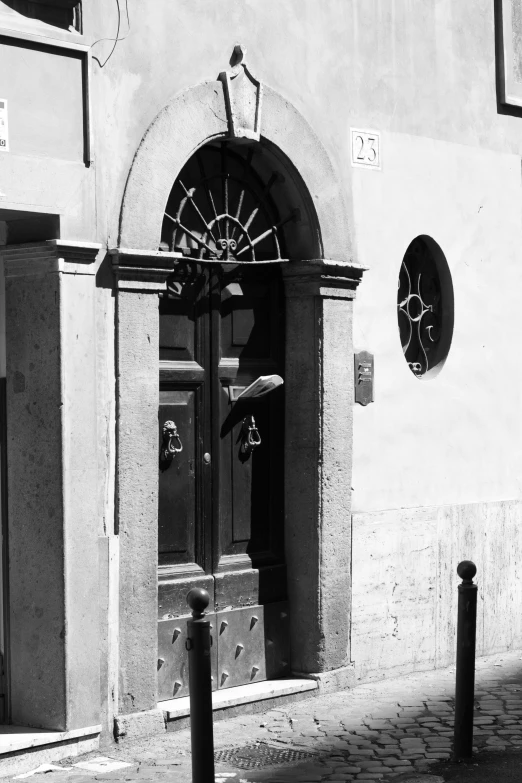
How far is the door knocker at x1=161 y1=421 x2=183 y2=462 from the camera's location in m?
7.24

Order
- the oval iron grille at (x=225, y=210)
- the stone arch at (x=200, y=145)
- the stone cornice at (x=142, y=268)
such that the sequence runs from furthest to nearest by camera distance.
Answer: the oval iron grille at (x=225, y=210) → the stone arch at (x=200, y=145) → the stone cornice at (x=142, y=268)

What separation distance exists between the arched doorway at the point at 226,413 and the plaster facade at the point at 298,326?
0.37 feet

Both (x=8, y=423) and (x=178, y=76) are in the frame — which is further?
(x=178, y=76)

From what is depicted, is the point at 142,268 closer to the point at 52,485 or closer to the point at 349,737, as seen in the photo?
the point at 52,485

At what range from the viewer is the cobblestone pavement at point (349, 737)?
616 centimetres

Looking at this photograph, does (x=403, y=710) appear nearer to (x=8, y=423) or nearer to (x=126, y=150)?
(x=8, y=423)

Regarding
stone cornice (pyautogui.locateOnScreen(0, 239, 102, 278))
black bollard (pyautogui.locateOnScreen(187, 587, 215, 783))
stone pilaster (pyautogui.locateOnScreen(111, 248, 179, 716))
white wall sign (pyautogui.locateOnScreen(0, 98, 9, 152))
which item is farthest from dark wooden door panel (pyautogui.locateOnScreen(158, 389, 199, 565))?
black bollard (pyautogui.locateOnScreen(187, 587, 215, 783))

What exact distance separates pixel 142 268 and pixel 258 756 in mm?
2554

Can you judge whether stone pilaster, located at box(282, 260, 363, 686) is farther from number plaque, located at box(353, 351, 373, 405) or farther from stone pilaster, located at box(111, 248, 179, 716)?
stone pilaster, located at box(111, 248, 179, 716)

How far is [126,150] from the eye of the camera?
684 cm

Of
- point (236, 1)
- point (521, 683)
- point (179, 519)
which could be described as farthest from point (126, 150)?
point (521, 683)

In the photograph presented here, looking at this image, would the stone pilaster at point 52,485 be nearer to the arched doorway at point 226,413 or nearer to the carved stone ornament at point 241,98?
the arched doorway at point 226,413

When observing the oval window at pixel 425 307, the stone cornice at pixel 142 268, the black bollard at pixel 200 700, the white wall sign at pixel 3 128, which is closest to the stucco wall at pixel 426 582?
the oval window at pixel 425 307

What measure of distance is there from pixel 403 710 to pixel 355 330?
2357 millimetres
